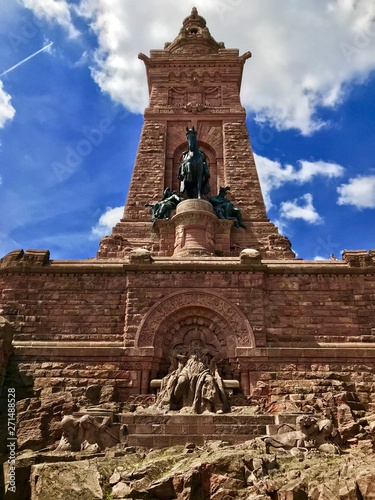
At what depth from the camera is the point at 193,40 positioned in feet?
103

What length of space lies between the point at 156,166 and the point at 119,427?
16088 millimetres

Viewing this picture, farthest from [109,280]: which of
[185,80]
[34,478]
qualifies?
[185,80]

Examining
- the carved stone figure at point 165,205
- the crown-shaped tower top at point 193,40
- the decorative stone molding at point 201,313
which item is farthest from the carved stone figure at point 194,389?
the crown-shaped tower top at point 193,40

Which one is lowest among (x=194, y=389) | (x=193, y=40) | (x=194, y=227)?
(x=194, y=389)

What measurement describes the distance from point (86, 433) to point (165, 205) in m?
12.4

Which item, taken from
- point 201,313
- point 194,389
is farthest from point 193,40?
point 194,389

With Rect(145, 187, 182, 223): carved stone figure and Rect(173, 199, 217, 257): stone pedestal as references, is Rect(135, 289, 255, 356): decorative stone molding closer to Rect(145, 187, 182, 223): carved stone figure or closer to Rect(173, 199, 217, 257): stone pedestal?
Rect(173, 199, 217, 257): stone pedestal

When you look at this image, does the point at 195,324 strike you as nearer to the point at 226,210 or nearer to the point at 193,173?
the point at 226,210

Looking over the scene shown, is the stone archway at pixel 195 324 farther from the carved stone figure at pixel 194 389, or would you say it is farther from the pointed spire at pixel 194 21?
the pointed spire at pixel 194 21

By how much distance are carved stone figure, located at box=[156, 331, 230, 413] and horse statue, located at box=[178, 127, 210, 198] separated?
10.4 metres

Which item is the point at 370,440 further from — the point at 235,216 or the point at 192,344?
the point at 235,216

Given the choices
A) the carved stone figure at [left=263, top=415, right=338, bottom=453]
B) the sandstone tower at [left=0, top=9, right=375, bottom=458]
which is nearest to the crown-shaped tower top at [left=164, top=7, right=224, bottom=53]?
the sandstone tower at [left=0, top=9, right=375, bottom=458]

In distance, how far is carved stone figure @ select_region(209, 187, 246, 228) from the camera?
2153 cm

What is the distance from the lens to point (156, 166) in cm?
2478
